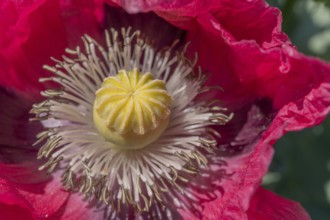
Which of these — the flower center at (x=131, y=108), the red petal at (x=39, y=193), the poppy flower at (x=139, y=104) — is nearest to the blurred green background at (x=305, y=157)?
the poppy flower at (x=139, y=104)

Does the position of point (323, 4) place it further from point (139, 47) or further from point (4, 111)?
point (4, 111)

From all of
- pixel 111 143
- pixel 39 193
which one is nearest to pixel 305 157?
pixel 111 143

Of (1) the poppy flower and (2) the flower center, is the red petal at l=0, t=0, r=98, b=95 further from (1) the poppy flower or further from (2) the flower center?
(2) the flower center

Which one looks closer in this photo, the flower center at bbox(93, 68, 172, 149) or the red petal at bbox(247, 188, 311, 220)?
the red petal at bbox(247, 188, 311, 220)

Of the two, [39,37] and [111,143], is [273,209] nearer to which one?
[111,143]

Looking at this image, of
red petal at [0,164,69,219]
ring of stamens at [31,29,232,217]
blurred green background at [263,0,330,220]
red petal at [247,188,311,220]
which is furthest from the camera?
blurred green background at [263,0,330,220]

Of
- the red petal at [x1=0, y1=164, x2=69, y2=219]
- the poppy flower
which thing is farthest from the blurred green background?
the red petal at [x1=0, y1=164, x2=69, y2=219]

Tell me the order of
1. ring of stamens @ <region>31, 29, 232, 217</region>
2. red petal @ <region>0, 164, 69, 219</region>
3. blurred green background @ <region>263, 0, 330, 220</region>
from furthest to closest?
blurred green background @ <region>263, 0, 330, 220</region>
ring of stamens @ <region>31, 29, 232, 217</region>
red petal @ <region>0, 164, 69, 219</region>
